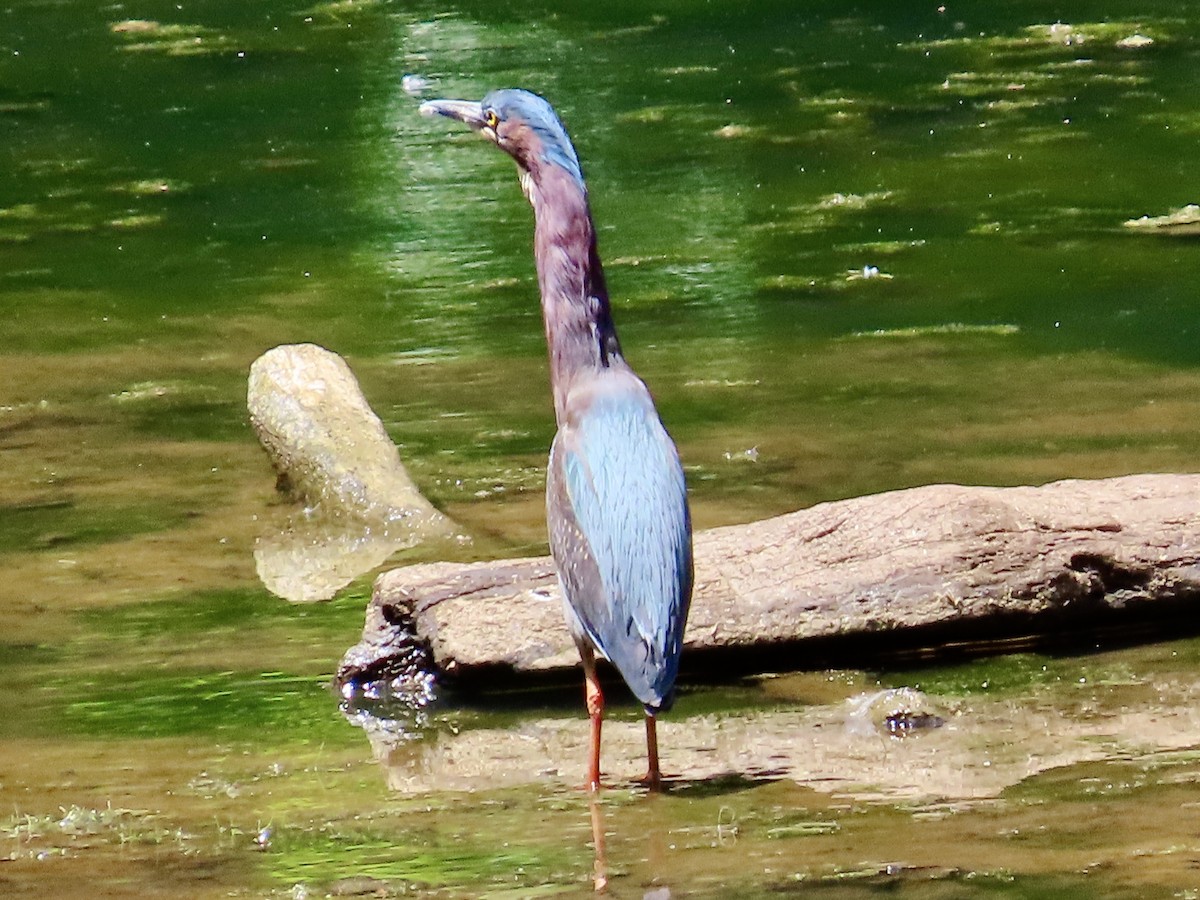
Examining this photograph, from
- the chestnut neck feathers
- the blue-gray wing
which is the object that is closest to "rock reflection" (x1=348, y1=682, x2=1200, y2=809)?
the blue-gray wing

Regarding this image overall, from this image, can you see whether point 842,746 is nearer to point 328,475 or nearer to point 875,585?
point 875,585

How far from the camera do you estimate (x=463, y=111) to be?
17.0ft

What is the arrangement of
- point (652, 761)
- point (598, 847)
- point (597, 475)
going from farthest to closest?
point (597, 475), point (652, 761), point (598, 847)

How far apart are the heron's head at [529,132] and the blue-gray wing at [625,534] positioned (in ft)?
1.65

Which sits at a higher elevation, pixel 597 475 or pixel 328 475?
pixel 597 475

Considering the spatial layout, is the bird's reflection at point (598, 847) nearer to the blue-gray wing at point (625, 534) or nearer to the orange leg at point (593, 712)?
the orange leg at point (593, 712)

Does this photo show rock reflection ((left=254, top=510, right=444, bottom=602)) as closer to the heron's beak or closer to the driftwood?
the driftwood

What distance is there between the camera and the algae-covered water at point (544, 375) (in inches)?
165

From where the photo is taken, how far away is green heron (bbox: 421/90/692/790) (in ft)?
14.5

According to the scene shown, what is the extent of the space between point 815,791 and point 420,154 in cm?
802

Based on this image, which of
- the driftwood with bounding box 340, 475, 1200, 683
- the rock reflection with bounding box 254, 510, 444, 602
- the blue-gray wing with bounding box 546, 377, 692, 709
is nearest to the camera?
the blue-gray wing with bounding box 546, 377, 692, 709

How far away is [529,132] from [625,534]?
0.95 metres

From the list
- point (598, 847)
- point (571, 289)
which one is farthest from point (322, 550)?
point (598, 847)

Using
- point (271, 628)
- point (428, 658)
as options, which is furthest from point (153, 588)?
point (428, 658)
